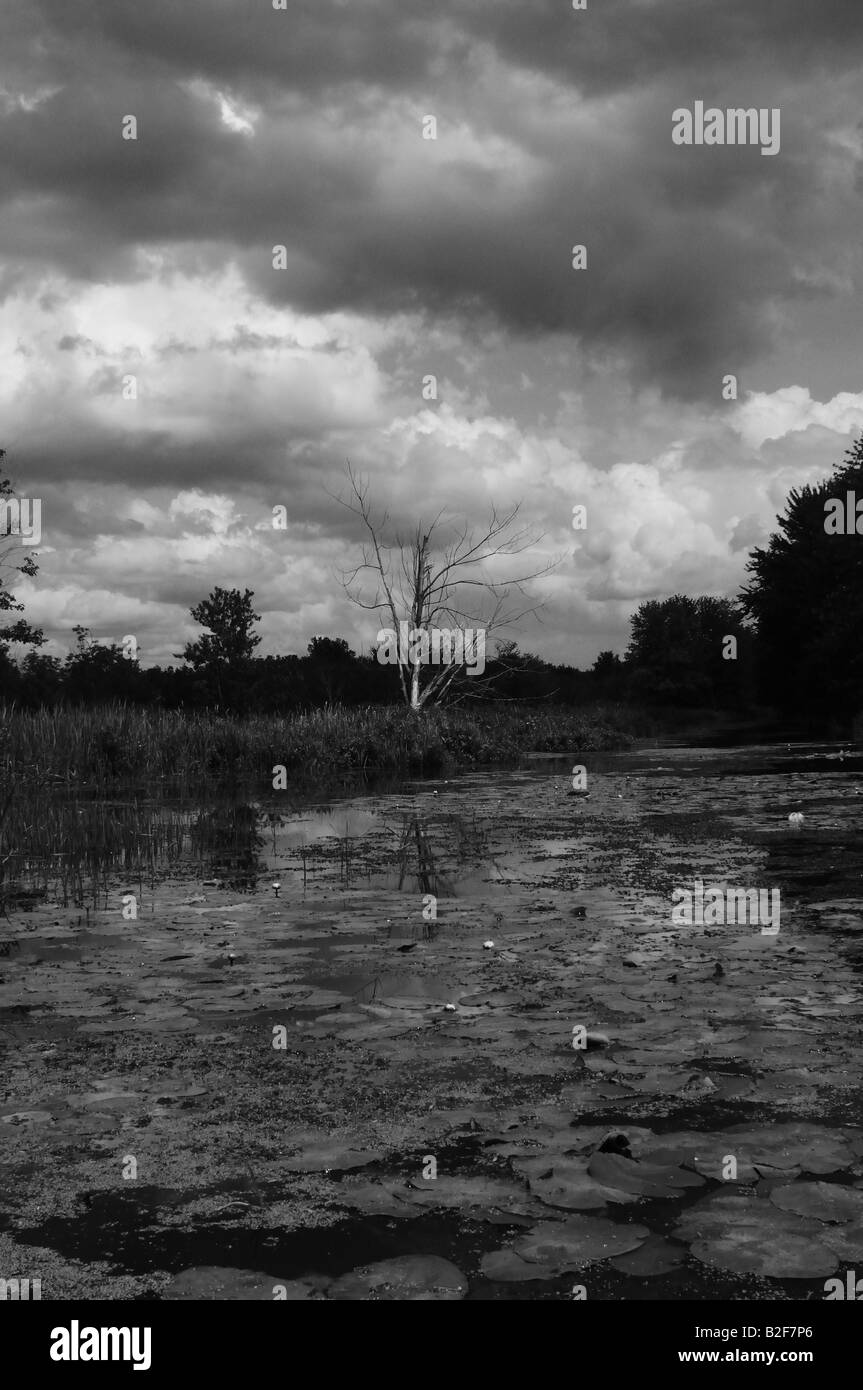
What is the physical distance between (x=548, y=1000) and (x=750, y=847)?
4.82m

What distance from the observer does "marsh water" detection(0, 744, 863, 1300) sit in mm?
2217

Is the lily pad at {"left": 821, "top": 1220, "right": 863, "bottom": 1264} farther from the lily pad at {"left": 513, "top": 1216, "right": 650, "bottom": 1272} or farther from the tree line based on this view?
the tree line

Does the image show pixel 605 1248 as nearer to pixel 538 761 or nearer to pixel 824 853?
pixel 824 853

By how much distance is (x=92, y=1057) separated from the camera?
141 inches

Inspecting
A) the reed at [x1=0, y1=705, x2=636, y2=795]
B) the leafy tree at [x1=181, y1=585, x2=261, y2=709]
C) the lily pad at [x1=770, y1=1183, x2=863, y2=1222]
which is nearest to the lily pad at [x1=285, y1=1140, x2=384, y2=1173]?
the lily pad at [x1=770, y1=1183, x2=863, y2=1222]

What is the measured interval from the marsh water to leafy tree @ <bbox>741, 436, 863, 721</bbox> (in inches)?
1367

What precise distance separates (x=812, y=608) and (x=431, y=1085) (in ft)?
143

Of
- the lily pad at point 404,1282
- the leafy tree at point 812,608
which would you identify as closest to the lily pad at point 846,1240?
the lily pad at point 404,1282

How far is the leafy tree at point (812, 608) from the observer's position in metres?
41.0

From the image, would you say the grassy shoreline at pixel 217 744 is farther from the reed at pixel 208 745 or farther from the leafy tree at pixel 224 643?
the leafy tree at pixel 224 643
